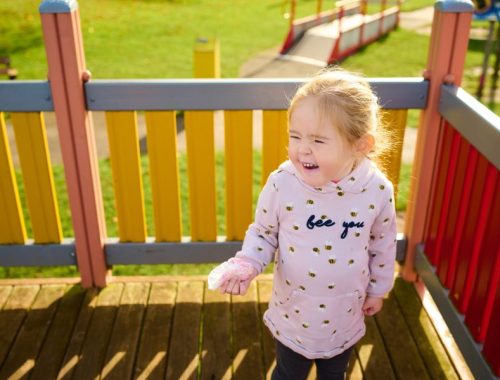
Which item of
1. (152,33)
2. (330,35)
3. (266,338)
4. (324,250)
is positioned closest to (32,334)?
(266,338)

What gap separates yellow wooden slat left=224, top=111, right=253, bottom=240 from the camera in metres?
3.03

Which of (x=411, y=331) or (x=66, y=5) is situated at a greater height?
(x=66, y=5)

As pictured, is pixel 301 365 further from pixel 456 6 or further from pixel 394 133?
pixel 456 6

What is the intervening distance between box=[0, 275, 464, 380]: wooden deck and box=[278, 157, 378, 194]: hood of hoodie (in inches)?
47.3

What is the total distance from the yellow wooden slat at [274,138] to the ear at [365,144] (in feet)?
4.14

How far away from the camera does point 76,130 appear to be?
288cm

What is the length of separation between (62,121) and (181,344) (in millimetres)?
1295

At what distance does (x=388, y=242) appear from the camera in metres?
→ 1.96

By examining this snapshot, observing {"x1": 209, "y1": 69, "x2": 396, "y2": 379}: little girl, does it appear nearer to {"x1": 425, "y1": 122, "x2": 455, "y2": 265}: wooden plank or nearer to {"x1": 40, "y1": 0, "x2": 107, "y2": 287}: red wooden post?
{"x1": 425, "y1": 122, "x2": 455, "y2": 265}: wooden plank

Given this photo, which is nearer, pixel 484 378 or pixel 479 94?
pixel 484 378

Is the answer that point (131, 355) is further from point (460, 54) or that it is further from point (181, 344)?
point (460, 54)

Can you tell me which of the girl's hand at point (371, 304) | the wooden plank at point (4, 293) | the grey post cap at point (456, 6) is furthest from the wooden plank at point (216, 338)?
the grey post cap at point (456, 6)

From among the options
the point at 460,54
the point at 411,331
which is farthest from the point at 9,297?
the point at 460,54

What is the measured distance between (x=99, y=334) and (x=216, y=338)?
614mm
